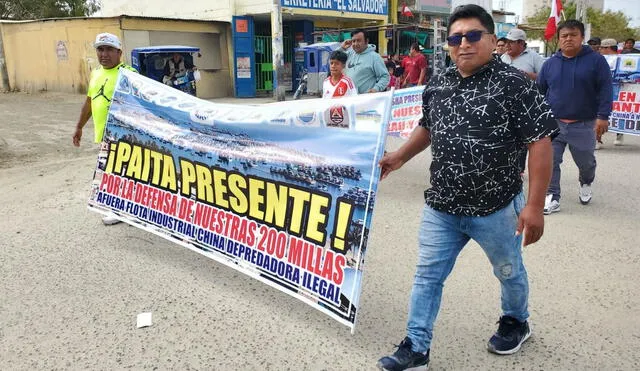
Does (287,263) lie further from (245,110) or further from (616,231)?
(616,231)

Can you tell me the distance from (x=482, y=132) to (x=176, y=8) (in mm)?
24004

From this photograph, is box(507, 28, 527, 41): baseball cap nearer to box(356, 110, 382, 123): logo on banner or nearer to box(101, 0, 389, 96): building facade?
box(356, 110, 382, 123): logo on banner

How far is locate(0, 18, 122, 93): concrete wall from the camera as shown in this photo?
63.8 feet

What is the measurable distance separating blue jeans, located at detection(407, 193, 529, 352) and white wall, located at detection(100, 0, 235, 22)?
19801mm

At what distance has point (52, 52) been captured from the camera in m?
21.1

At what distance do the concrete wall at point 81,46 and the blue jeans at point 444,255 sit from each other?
57.7 ft

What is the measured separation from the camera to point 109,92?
5.09 m

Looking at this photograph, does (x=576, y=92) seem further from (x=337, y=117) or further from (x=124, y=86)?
(x=124, y=86)

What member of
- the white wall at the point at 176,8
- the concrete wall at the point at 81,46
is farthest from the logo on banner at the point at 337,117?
the white wall at the point at 176,8

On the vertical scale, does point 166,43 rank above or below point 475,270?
above

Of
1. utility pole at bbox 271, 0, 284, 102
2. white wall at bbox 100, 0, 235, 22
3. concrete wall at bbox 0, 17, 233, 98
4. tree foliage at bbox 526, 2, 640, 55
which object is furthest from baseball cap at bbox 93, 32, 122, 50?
tree foliage at bbox 526, 2, 640, 55

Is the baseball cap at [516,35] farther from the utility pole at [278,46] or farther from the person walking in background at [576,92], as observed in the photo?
the utility pole at [278,46]

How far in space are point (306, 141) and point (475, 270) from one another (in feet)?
5.73

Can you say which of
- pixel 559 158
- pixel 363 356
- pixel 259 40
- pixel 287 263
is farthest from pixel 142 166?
pixel 259 40
